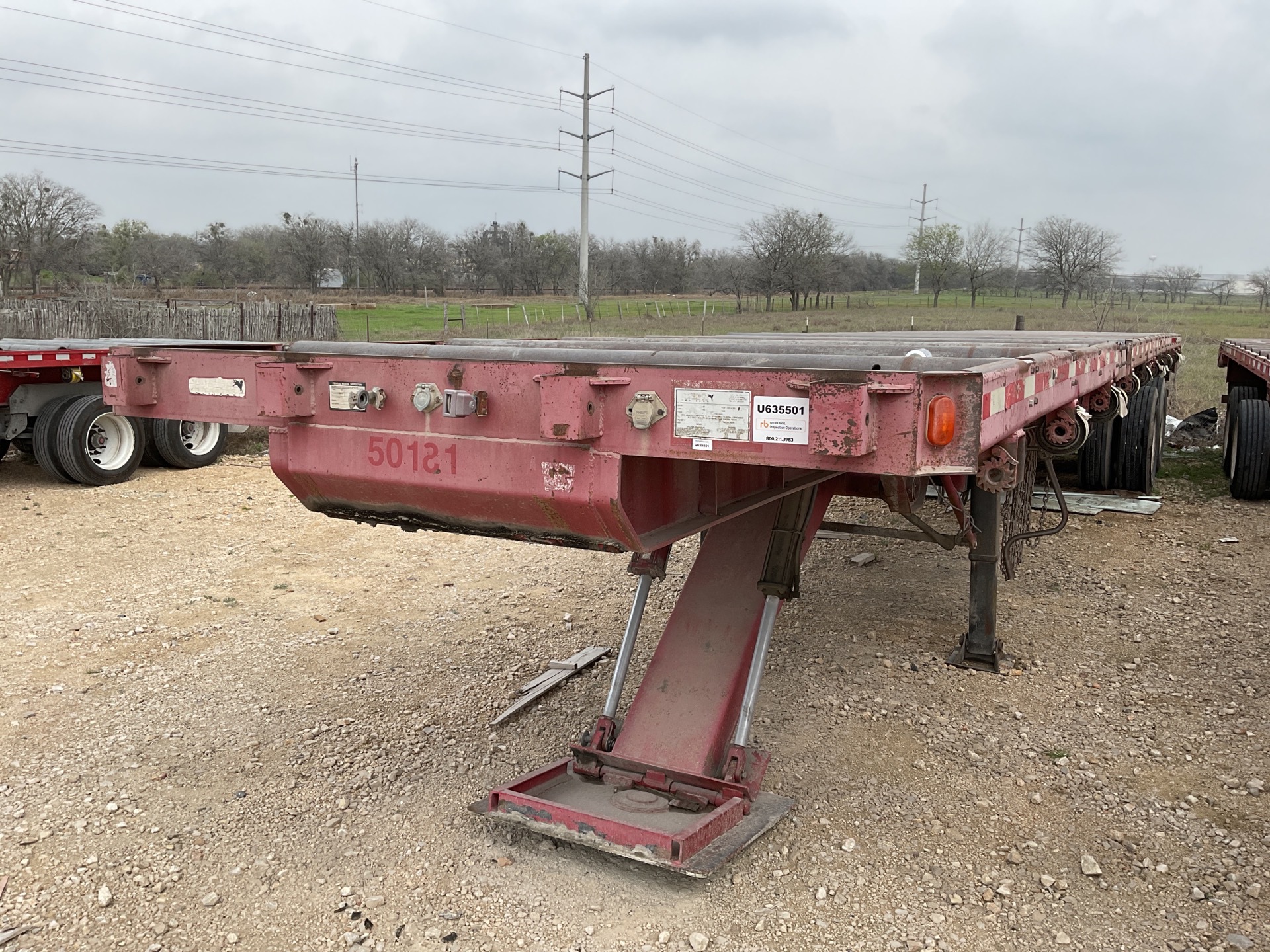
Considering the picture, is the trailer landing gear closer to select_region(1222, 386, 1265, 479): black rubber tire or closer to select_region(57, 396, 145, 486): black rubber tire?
select_region(57, 396, 145, 486): black rubber tire

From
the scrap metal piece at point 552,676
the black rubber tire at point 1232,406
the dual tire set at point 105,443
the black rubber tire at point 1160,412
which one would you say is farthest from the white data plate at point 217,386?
the black rubber tire at point 1232,406

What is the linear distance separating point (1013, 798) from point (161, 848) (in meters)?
2.63

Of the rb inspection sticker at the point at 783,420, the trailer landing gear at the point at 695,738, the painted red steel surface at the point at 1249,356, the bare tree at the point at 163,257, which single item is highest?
the bare tree at the point at 163,257

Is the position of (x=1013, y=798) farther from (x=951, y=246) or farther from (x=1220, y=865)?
(x=951, y=246)

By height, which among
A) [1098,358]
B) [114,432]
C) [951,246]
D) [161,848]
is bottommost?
[161,848]

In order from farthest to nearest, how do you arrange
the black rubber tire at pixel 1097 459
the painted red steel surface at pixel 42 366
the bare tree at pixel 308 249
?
the bare tree at pixel 308 249, the painted red steel surface at pixel 42 366, the black rubber tire at pixel 1097 459

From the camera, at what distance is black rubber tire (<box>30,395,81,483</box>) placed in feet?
27.6

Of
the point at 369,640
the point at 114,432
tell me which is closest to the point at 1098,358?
the point at 369,640

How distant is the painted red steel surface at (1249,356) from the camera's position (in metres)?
7.67

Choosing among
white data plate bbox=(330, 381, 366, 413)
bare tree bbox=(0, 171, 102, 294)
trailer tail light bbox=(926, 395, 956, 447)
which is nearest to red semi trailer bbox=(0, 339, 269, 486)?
white data plate bbox=(330, 381, 366, 413)

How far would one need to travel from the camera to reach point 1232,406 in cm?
879

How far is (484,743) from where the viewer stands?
372cm

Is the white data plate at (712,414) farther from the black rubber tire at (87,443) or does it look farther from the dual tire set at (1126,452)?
the black rubber tire at (87,443)

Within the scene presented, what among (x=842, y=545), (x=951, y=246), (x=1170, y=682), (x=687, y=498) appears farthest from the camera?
(x=951, y=246)
